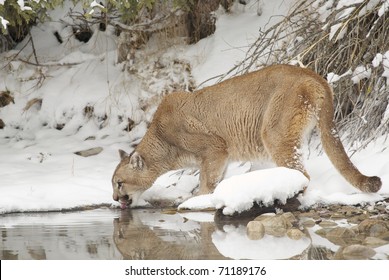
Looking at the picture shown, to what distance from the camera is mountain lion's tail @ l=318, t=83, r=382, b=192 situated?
748 cm

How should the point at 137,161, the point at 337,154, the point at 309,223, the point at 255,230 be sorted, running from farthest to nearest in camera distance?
1. the point at 137,161
2. the point at 337,154
3. the point at 309,223
4. the point at 255,230

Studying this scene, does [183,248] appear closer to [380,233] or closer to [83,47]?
[380,233]

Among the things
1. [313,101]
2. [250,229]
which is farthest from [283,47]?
[250,229]

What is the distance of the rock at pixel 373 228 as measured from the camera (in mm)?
6469

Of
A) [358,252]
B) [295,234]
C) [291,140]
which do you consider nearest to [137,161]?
[291,140]

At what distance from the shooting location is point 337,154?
7.75 metres

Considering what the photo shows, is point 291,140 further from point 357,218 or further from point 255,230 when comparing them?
point 255,230

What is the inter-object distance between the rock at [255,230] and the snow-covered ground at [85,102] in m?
2.60

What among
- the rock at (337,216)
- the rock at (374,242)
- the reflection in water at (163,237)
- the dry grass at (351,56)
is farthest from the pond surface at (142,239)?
the dry grass at (351,56)

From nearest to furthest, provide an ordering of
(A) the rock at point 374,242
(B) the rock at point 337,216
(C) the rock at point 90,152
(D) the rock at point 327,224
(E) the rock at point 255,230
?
1. (A) the rock at point 374,242
2. (E) the rock at point 255,230
3. (D) the rock at point 327,224
4. (B) the rock at point 337,216
5. (C) the rock at point 90,152

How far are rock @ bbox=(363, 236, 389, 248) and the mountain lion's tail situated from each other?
1.34m

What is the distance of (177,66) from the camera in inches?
493

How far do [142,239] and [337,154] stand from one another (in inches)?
84.5

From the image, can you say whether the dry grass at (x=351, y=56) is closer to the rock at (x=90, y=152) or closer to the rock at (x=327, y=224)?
the rock at (x=327, y=224)
